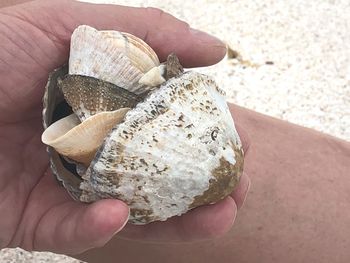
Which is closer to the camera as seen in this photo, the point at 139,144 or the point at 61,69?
the point at 139,144

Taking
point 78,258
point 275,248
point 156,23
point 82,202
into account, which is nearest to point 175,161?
point 82,202

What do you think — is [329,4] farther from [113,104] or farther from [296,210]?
[113,104]

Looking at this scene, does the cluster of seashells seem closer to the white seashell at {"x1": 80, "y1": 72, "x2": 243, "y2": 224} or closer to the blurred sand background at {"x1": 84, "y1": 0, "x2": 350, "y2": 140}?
the white seashell at {"x1": 80, "y1": 72, "x2": 243, "y2": 224}

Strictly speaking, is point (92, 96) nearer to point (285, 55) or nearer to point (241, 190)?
point (241, 190)

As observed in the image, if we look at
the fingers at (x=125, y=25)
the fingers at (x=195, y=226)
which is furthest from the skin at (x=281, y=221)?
the fingers at (x=125, y=25)

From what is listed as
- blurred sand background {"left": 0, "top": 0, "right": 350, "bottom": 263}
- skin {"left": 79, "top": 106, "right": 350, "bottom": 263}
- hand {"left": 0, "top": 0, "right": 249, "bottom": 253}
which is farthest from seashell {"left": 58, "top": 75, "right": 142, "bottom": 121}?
blurred sand background {"left": 0, "top": 0, "right": 350, "bottom": 263}

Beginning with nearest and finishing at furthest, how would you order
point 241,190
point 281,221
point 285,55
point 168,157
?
point 168,157
point 241,190
point 281,221
point 285,55

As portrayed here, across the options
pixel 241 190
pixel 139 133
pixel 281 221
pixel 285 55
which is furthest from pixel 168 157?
pixel 285 55
